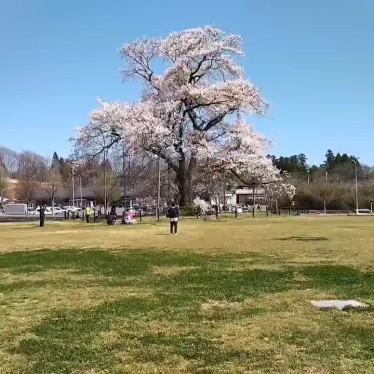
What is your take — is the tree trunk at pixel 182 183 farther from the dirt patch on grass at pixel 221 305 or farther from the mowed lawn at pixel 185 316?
the dirt patch on grass at pixel 221 305

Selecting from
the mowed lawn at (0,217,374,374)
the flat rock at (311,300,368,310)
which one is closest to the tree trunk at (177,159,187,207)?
the mowed lawn at (0,217,374,374)

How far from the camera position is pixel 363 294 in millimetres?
8523

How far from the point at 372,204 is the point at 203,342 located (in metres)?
80.7

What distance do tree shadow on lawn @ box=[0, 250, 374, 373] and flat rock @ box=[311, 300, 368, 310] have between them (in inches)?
21.6

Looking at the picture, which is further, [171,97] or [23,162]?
[23,162]

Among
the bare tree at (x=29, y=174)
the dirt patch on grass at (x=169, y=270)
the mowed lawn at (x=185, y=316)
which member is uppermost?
the bare tree at (x=29, y=174)

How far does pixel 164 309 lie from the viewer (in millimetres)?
7562

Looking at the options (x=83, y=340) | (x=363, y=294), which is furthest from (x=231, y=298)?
(x=83, y=340)

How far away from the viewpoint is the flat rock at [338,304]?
7.48 m

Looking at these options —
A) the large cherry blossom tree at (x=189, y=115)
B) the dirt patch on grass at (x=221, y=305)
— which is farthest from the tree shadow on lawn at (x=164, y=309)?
the large cherry blossom tree at (x=189, y=115)

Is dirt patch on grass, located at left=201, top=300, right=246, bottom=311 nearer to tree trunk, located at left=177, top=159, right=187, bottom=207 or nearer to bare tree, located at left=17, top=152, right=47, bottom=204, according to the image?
tree trunk, located at left=177, top=159, right=187, bottom=207

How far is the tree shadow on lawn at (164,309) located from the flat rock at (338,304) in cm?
55

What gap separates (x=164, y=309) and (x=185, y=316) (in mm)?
570

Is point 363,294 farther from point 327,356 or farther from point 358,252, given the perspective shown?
point 358,252
